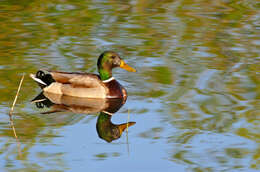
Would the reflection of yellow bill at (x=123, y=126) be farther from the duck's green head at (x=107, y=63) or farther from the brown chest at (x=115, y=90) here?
the duck's green head at (x=107, y=63)

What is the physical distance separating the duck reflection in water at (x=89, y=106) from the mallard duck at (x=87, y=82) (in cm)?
9

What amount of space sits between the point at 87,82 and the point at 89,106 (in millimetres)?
576

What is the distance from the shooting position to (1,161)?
303 inches

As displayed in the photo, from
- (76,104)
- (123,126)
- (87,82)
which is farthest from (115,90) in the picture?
(123,126)

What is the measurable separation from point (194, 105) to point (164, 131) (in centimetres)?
126

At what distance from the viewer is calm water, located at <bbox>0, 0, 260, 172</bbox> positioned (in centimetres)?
795

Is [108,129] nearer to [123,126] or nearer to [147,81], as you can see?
[123,126]

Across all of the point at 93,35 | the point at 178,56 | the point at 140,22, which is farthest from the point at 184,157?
the point at 140,22

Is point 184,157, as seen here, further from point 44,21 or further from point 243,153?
point 44,21

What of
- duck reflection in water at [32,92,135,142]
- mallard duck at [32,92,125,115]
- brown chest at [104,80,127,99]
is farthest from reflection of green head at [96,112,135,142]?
brown chest at [104,80,127,99]

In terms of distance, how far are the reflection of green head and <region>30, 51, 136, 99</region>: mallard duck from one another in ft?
3.74

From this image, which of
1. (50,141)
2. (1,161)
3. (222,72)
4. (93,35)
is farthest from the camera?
(93,35)

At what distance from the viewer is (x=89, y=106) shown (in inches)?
407

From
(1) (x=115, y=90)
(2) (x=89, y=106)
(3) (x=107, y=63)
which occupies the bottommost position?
(2) (x=89, y=106)
